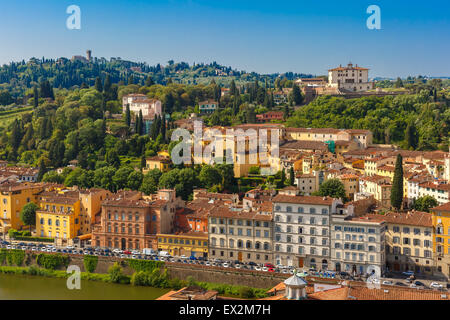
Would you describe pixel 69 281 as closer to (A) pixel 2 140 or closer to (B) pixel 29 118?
(A) pixel 2 140

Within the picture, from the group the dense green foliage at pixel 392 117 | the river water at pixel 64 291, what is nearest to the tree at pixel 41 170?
the river water at pixel 64 291

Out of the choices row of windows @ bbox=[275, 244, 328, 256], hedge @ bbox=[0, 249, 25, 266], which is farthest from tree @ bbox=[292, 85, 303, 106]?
hedge @ bbox=[0, 249, 25, 266]

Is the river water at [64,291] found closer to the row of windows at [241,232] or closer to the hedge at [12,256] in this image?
the hedge at [12,256]

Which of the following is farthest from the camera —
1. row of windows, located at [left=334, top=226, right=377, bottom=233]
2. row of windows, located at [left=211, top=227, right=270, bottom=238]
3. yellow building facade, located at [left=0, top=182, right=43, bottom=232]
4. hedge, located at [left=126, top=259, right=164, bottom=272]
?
yellow building facade, located at [left=0, top=182, right=43, bottom=232]

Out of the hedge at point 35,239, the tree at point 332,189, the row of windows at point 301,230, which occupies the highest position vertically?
the tree at point 332,189

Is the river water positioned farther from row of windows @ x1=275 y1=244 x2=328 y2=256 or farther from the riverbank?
row of windows @ x1=275 y1=244 x2=328 y2=256
